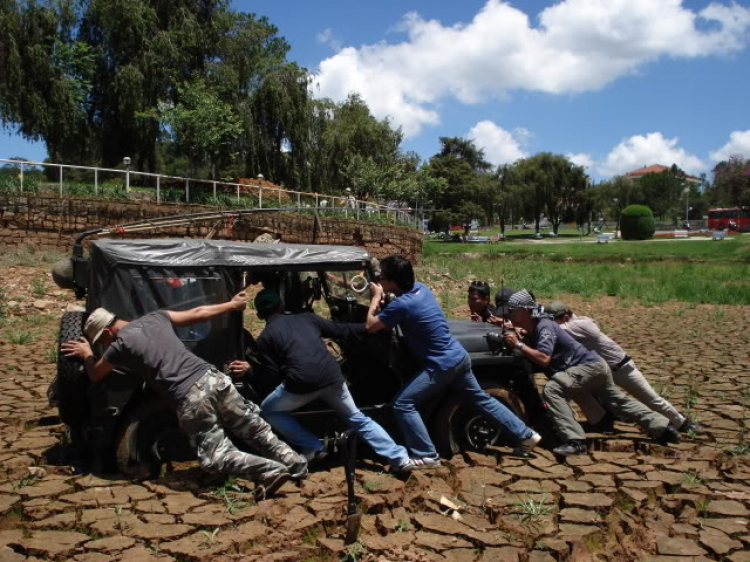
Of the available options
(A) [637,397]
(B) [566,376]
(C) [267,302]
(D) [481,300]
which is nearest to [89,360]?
(C) [267,302]

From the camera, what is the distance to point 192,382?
502 cm

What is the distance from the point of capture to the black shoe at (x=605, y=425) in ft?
23.5

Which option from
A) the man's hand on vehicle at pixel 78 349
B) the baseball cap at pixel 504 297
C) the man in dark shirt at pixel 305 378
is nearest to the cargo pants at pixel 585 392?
the baseball cap at pixel 504 297

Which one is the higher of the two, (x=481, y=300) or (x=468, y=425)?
→ (x=481, y=300)

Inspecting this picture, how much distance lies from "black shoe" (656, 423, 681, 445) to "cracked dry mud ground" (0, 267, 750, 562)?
0.11 meters

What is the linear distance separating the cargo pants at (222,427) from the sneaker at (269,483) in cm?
3

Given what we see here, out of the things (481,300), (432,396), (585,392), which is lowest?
(585,392)

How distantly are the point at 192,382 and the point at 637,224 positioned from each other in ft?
234

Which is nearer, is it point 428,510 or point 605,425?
point 428,510

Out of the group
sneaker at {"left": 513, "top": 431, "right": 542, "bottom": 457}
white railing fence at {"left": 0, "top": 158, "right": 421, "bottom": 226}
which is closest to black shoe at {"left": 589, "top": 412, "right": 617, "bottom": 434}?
sneaker at {"left": 513, "top": 431, "right": 542, "bottom": 457}

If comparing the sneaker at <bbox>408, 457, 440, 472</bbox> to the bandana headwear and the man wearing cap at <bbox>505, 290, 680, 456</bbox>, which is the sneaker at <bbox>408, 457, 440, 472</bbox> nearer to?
the man wearing cap at <bbox>505, 290, 680, 456</bbox>

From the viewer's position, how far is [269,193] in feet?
98.8

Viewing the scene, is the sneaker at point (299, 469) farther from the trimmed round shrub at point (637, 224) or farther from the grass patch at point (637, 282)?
the trimmed round shrub at point (637, 224)

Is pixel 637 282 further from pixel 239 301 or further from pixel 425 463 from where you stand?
pixel 239 301
